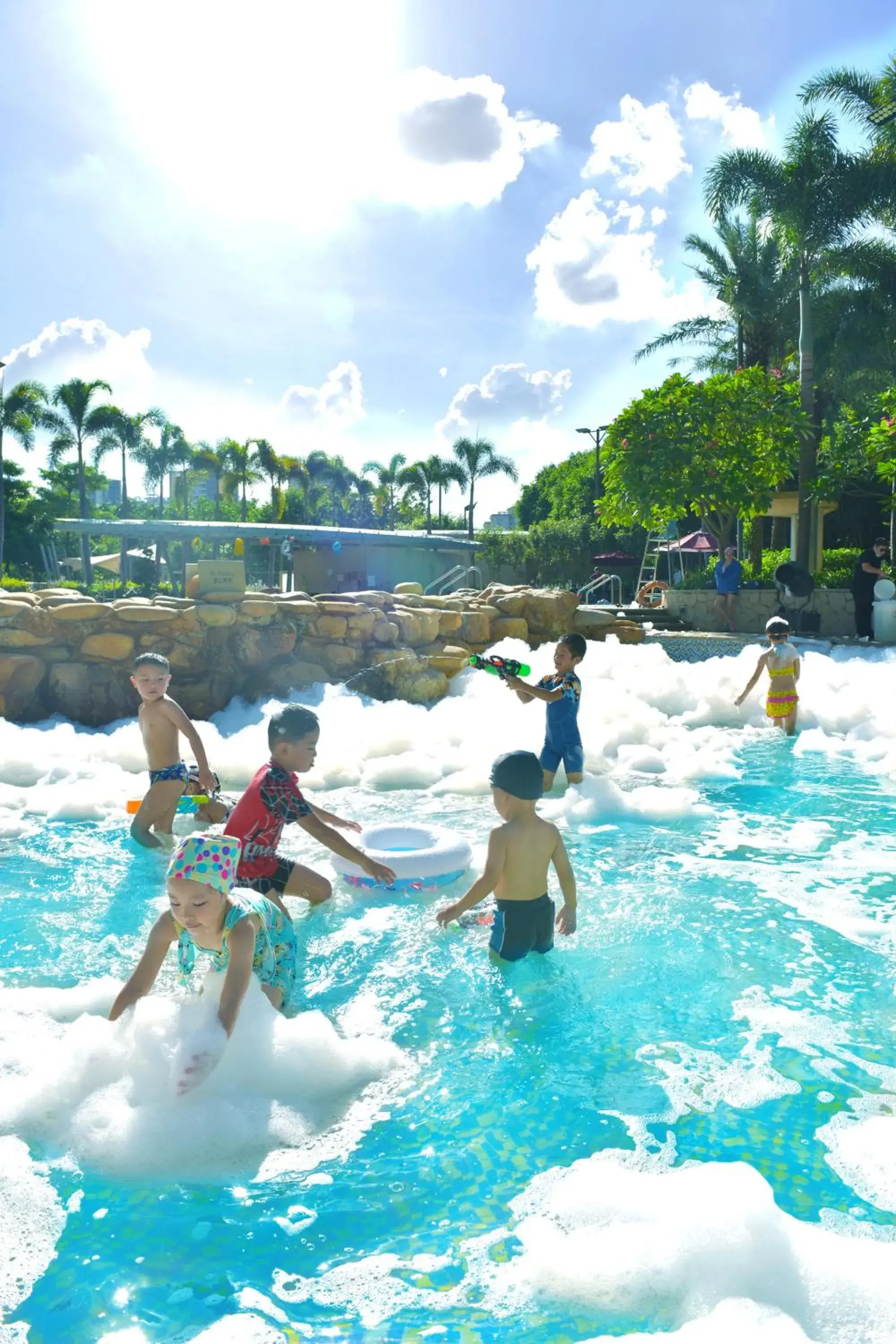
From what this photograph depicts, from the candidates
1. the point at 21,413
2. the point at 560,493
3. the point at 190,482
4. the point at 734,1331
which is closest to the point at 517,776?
the point at 734,1331

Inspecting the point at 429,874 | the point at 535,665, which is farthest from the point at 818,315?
the point at 429,874

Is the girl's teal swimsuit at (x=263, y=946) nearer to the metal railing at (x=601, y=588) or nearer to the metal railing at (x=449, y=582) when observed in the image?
the metal railing at (x=601, y=588)

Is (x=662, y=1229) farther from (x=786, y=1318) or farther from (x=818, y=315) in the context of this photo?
(x=818, y=315)

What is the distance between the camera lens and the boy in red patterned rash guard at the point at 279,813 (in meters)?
4.46

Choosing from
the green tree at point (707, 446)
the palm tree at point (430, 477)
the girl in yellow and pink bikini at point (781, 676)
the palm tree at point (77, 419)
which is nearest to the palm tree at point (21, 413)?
the palm tree at point (77, 419)

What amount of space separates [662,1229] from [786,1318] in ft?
1.27

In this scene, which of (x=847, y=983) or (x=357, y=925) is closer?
(x=847, y=983)

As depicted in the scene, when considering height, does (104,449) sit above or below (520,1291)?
above

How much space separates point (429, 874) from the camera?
5422mm

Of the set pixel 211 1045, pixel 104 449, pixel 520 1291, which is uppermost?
pixel 104 449

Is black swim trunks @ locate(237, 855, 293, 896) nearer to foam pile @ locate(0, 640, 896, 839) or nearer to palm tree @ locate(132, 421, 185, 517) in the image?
foam pile @ locate(0, 640, 896, 839)

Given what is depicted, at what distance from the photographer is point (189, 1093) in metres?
3.22

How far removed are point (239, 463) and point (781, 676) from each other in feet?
148

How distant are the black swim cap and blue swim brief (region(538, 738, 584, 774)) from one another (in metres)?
3.29
